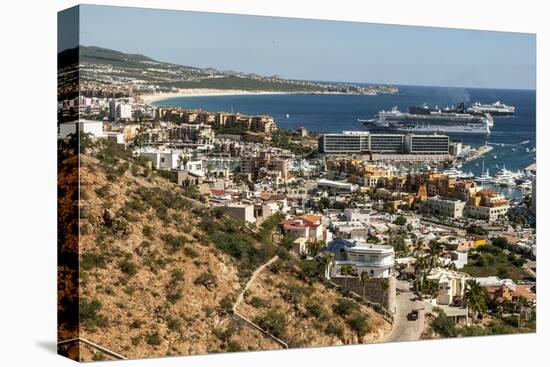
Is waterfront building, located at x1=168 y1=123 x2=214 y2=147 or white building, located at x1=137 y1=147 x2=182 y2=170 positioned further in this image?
waterfront building, located at x1=168 y1=123 x2=214 y2=147

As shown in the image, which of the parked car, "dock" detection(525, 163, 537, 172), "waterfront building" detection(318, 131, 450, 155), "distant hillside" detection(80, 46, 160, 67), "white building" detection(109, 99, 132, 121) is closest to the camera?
"distant hillside" detection(80, 46, 160, 67)

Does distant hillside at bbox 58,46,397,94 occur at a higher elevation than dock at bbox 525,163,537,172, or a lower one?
higher

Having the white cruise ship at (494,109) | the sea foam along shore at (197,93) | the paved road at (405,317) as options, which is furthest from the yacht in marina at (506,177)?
the sea foam along shore at (197,93)

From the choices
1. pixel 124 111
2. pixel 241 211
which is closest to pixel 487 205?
pixel 241 211

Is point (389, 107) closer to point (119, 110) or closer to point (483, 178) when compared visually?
point (483, 178)

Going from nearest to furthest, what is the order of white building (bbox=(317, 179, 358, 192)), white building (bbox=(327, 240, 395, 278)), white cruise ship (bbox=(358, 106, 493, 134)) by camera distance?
white building (bbox=(327, 240, 395, 278)), white building (bbox=(317, 179, 358, 192)), white cruise ship (bbox=(358, 106, 493, 134))

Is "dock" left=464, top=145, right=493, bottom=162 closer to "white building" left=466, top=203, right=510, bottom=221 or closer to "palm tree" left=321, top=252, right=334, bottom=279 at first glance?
"white building" left=466, top=203, right=510, bottom=221

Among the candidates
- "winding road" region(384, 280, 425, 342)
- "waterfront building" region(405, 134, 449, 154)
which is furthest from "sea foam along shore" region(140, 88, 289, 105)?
"winding road" region(384, 280, 425, 342)
